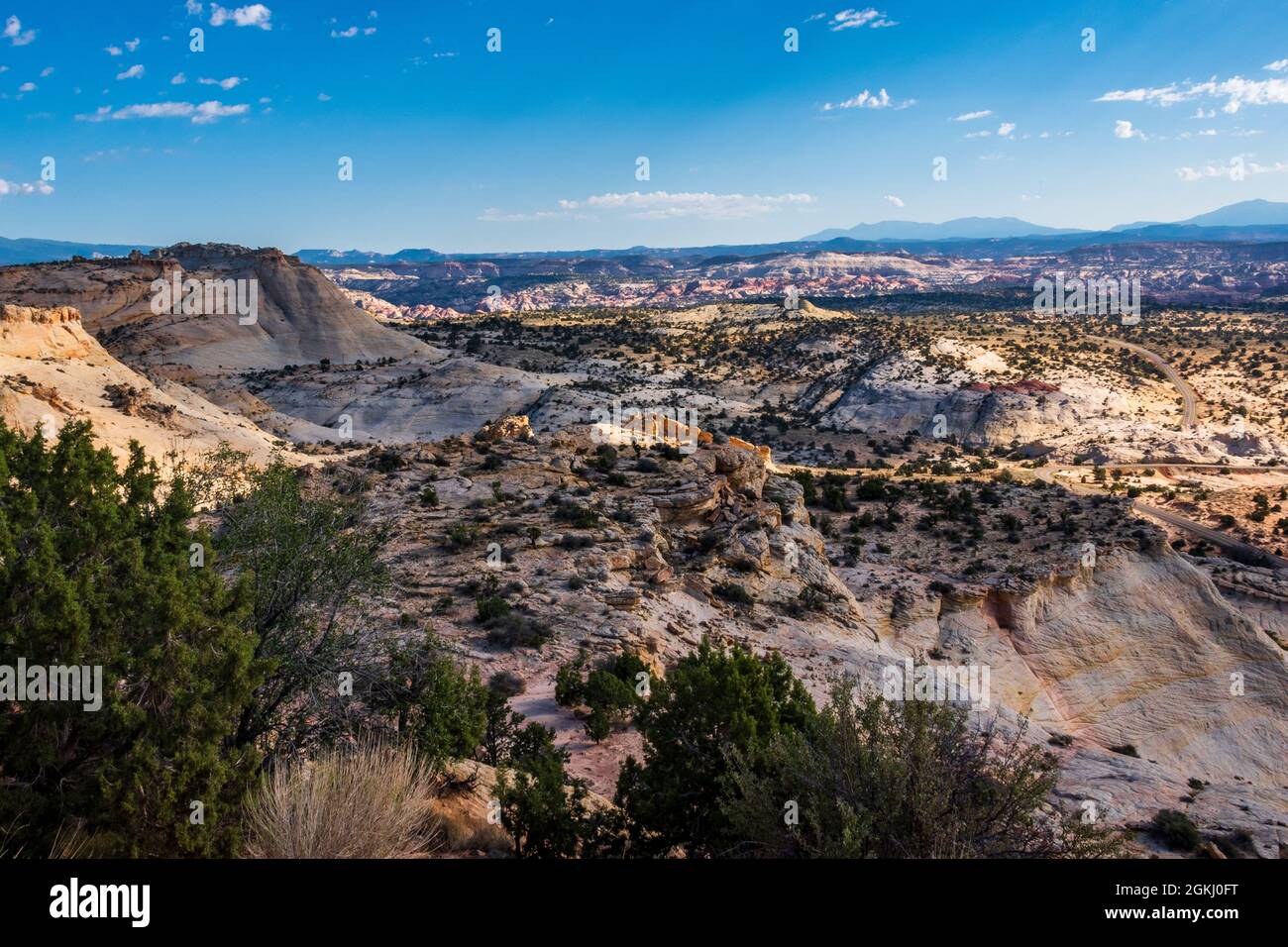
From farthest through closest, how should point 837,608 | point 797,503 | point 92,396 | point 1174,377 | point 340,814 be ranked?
point 1174,377 < point 92,396 < point 797,503 < point 837,608 < point 340,814

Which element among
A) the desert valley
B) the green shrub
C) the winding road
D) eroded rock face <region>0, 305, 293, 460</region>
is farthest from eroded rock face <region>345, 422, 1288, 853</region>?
the winding road

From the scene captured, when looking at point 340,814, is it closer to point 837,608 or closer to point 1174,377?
point 837,608

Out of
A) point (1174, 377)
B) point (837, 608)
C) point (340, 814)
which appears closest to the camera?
point (340, 814)

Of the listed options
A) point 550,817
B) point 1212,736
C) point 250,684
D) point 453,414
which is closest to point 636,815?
point 550,817

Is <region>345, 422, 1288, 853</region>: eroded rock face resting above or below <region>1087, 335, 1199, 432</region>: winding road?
below

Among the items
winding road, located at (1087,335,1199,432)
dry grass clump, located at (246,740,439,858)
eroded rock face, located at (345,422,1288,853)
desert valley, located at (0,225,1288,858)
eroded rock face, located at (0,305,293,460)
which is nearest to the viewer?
dry grass clump, located at (246,740,439,858)

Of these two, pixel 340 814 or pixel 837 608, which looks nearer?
pixel 340 814

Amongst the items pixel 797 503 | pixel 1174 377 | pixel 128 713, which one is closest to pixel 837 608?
pixel 797 503

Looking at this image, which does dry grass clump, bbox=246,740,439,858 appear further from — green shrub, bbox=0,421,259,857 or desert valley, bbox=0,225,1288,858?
desert valley, bbox=0,225,1288,858

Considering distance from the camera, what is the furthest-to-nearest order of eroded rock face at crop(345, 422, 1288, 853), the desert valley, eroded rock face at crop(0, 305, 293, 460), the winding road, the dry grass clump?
Answer: the winding road < eroded rock face at crop(0, 305, 293, 460) < eroded rock face at crop(345, 422, 1288, 853) < the desert valley < the dry grass clump
